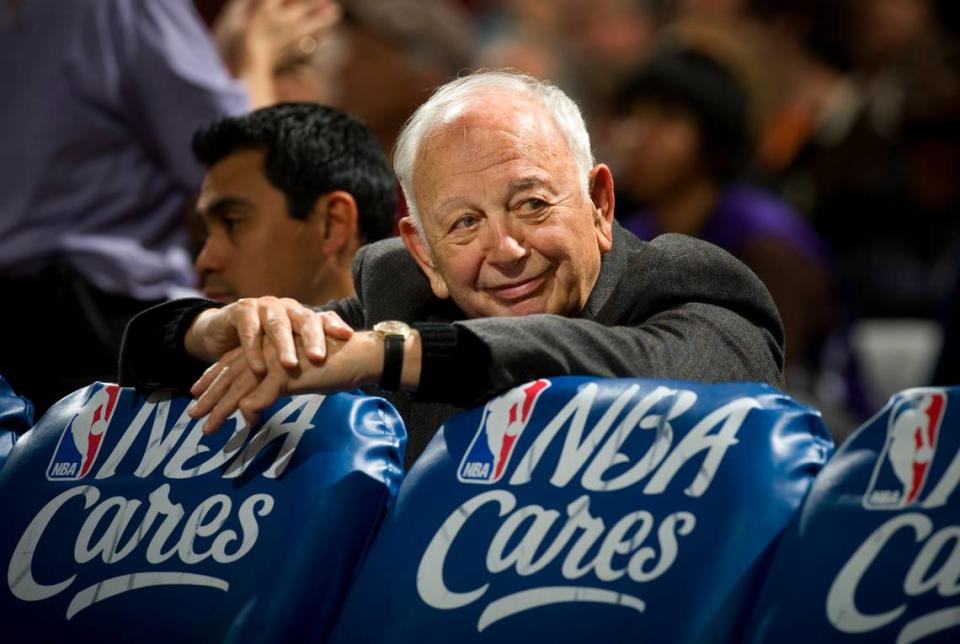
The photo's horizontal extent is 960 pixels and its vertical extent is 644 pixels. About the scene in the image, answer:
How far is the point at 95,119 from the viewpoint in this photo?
11.3 feet

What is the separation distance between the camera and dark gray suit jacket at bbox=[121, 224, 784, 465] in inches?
83.4

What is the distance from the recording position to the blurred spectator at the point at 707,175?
4.73 m

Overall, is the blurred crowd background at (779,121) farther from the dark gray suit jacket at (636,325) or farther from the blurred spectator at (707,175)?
the dark gray suit jacket at (636,325)

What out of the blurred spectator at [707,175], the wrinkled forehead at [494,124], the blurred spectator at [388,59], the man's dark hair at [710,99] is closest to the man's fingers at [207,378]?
the wrinkled forehead at [494,124]

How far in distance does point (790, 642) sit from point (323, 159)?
1692 millimetres

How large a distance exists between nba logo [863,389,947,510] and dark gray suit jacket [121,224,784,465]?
0.45 metres

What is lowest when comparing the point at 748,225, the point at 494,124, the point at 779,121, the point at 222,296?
the point at 779,121

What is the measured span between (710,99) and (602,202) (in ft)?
8.18

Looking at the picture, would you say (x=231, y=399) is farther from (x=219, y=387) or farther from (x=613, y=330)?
(x=613, y=330)

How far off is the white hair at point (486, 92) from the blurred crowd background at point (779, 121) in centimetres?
131

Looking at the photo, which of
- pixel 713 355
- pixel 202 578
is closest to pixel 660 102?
pixel 713 355

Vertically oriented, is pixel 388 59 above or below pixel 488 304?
below

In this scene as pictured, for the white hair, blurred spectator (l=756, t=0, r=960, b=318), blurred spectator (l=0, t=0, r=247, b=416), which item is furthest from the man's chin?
blurred spectator (l=756, t=0, r=960, b=318)

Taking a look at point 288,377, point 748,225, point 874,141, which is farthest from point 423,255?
point 874,141
